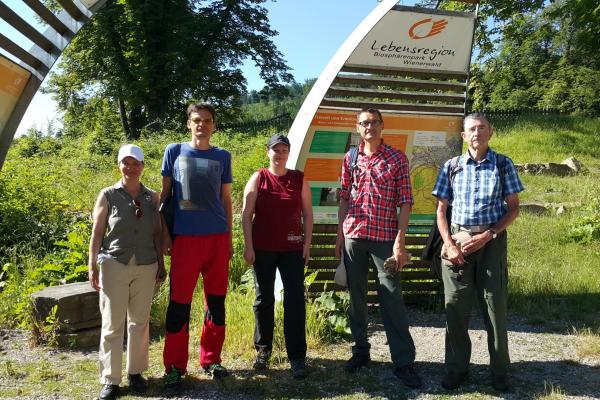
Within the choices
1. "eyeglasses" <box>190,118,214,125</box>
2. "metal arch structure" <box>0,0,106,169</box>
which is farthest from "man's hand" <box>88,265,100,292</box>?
"metal arch structure" <box>0,0,106,169</box>

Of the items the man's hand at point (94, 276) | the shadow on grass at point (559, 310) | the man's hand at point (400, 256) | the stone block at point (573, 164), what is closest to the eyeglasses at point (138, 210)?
the man's hand at point (94, 276)

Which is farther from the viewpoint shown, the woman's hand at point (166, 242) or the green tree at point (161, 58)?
the green tree at point (161, 58)

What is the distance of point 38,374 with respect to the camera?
4.39 meters

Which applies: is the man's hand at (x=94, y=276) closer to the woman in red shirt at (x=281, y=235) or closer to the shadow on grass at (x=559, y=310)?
the woman in red shirt at (x=281, y=235)

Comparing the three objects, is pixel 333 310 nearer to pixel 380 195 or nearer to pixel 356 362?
pixel 356 362

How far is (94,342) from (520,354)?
3.90m

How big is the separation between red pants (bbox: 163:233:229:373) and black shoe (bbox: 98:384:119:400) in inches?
15.4

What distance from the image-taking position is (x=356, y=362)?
4.44m

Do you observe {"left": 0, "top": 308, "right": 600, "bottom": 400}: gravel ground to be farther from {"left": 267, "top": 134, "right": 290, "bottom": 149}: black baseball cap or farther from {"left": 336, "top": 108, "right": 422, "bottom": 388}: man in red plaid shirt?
{"left": 267, "top": 134, "right": 290, "bottom": 149}: black baseball cap

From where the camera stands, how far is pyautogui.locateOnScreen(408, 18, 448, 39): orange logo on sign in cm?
534

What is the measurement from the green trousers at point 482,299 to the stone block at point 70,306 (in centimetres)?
324

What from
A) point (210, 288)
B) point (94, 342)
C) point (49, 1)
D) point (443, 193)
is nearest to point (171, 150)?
point (210, 288)

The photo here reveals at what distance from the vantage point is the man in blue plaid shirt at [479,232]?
151 inches

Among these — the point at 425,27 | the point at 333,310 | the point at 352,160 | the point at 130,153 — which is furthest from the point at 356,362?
the point at 425,27
